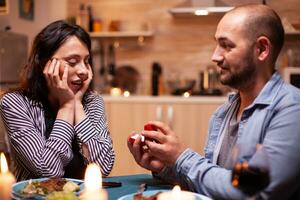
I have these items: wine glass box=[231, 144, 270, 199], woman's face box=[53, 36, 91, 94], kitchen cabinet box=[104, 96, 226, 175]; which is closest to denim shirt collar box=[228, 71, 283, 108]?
wine glass box=[231, 144, 270, 199]

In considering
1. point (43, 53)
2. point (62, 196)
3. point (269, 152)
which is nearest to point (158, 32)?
point (43, 53)

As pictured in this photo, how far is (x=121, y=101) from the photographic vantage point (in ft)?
12.8

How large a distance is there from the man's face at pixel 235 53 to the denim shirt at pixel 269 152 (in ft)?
0.34

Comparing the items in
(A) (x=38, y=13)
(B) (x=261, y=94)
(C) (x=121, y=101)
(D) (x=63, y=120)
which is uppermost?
(A) (x=38, y=13)

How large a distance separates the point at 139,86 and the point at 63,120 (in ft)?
9.23

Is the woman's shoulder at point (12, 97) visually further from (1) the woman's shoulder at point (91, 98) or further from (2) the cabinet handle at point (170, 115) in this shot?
(2) the cabinet handle at point (170, 115)

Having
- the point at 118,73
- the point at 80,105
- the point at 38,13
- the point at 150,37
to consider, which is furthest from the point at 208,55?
the point at 80,105

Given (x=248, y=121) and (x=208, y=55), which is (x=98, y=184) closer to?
(x=248, y=121)

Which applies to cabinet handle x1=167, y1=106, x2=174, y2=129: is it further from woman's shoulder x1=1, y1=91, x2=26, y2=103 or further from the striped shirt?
woman's shoulder x1=1, y1=91, x2=26, y2=103

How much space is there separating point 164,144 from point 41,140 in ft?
1.93

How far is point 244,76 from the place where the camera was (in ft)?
5.19

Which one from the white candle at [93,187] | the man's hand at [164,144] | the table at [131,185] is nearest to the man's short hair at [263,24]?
the man's hand at [164,144]

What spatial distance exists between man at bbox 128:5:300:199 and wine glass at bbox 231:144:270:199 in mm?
185

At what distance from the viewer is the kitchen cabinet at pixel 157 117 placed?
3758mm
